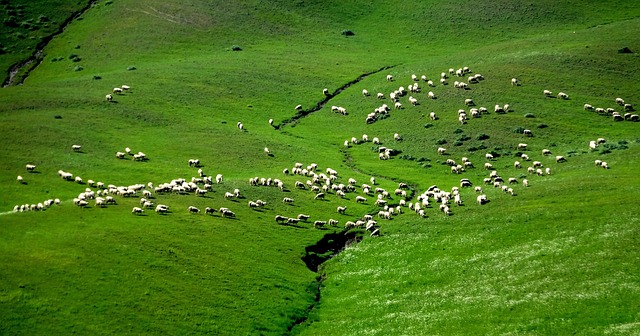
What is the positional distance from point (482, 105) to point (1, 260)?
226ft

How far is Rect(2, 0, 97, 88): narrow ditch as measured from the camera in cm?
12775

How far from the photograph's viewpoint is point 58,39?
146 meters

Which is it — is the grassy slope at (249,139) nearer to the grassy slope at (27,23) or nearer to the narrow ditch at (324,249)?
the narrow ditch at (324,249)

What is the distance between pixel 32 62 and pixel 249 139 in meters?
59.9

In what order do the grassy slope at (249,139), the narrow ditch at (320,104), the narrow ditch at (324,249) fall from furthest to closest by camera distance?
the narrow ditch at (320,104) < the narrow ditch at (324,249) < the grassy slope at (249,139)

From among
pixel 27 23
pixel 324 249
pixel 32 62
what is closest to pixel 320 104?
pixel 324 249

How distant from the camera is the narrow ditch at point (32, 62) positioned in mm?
127750

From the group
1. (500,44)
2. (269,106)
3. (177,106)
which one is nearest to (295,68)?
(269,106)

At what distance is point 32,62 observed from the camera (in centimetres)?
13638

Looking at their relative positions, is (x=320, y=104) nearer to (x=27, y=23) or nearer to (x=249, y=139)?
(x=249, y=139)

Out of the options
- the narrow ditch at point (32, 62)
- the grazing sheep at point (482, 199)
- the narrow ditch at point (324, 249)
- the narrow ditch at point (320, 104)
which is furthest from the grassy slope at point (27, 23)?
the grazing sheep at point (482, 199)

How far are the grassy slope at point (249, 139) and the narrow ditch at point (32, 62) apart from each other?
200 centimetres

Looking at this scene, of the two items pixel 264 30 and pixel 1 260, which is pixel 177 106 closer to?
pixel 264 30

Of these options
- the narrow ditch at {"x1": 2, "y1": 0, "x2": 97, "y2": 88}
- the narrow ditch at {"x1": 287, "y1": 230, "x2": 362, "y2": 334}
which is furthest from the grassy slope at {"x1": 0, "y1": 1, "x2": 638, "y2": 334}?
the narrow ditch at {"x1": 2, "y1": 0, "x2": 97, "y2": 88}
